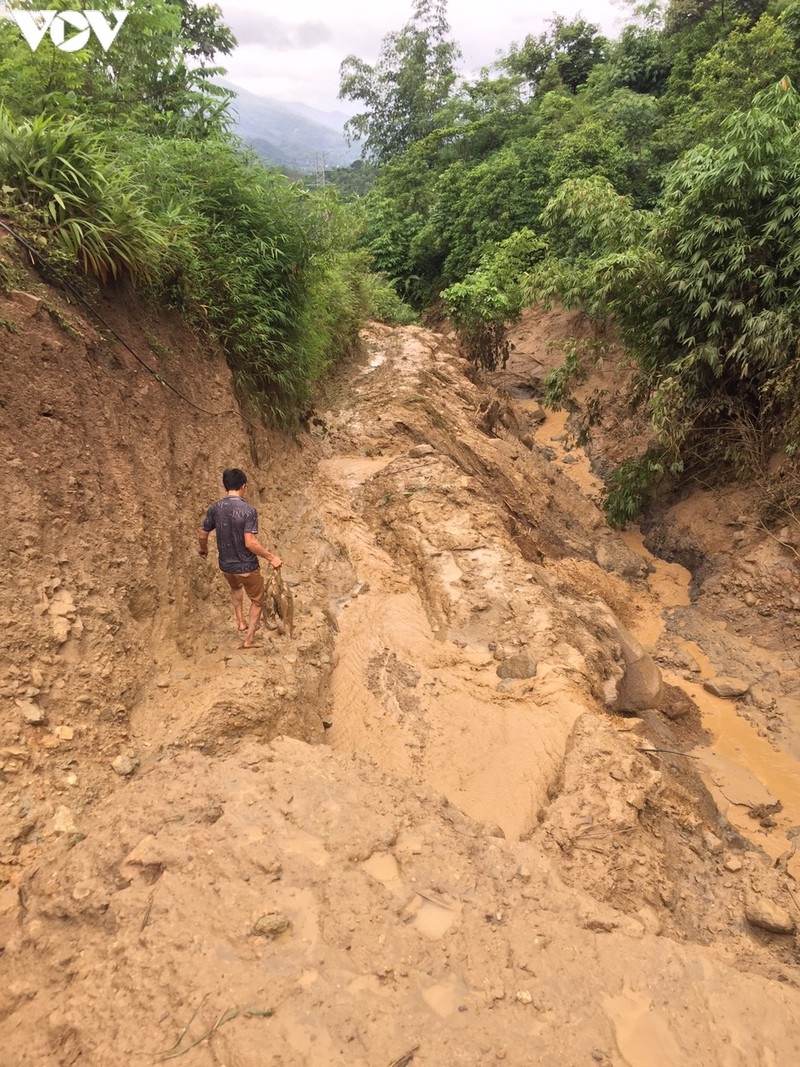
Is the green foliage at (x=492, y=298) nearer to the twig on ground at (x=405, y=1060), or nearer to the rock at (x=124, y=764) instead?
Result: the rock at (x=124, y=764)

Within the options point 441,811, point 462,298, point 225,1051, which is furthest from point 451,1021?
point 462,298

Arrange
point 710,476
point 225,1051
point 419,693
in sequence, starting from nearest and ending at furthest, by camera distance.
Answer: point 225,1051, point 419,693, point 710,476

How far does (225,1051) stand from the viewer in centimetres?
187

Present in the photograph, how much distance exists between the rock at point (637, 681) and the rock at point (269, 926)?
3.85 m

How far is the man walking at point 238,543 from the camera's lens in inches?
161

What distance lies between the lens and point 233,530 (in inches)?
161

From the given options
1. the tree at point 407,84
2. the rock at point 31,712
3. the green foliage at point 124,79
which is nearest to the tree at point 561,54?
the tree at point 407,84

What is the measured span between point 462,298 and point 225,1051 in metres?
13.2

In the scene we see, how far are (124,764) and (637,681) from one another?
4497 millimetres

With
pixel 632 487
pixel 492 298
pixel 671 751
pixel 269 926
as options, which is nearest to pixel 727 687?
pixel 671 751

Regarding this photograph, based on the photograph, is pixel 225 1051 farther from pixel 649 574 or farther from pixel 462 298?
pixel 462 298

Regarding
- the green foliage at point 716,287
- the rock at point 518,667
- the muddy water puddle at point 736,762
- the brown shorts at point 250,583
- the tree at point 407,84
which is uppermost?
the tree at point 407,84

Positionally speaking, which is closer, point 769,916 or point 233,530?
point 769,916

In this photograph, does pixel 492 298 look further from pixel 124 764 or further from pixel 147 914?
pixel 147 914
